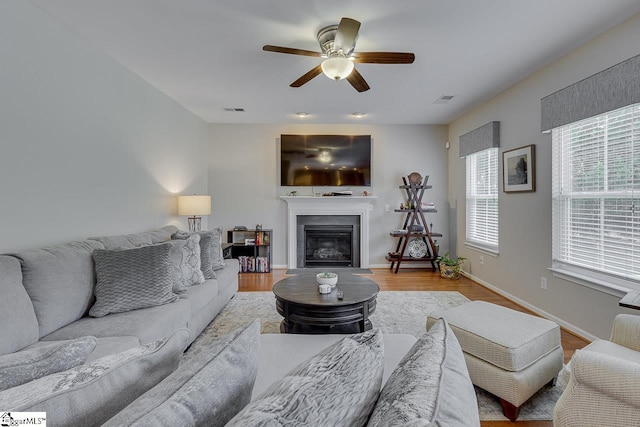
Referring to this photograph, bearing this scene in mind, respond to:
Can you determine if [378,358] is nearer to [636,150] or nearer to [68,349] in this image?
[68,349]

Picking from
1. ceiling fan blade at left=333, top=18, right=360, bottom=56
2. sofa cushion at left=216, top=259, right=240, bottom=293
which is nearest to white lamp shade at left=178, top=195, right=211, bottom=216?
sofa cushion at left=216, top=259, right=240, bottom=293

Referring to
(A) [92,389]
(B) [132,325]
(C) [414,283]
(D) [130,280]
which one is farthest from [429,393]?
(C) [414,283]

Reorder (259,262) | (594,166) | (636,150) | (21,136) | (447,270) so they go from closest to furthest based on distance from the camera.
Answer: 1. (21,136)
2. (636,150)
3. (594,166)
4. (447,270)
5. (259,262)

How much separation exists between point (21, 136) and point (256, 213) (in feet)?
11.7

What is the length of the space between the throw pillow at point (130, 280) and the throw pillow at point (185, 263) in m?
0.22

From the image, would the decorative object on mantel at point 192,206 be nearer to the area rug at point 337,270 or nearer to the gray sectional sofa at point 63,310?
the gray sectional sofa at point 63,310

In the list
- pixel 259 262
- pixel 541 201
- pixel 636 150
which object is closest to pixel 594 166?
pixel 636 150

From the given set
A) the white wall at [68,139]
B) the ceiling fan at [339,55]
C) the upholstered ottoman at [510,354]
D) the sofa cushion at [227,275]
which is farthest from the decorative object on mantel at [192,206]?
the upholstered ottoman at [510,354]

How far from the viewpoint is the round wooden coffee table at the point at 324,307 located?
219 centimetres

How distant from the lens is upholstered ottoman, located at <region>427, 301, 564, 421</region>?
1.62 meters

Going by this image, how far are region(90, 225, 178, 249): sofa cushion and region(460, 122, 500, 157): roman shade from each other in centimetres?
431

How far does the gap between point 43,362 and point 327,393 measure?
2.36 feet

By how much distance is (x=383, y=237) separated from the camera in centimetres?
547

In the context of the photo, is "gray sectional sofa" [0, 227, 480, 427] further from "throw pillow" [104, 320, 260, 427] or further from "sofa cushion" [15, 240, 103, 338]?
"sofa cushion" [15, 240, 103, 338]
